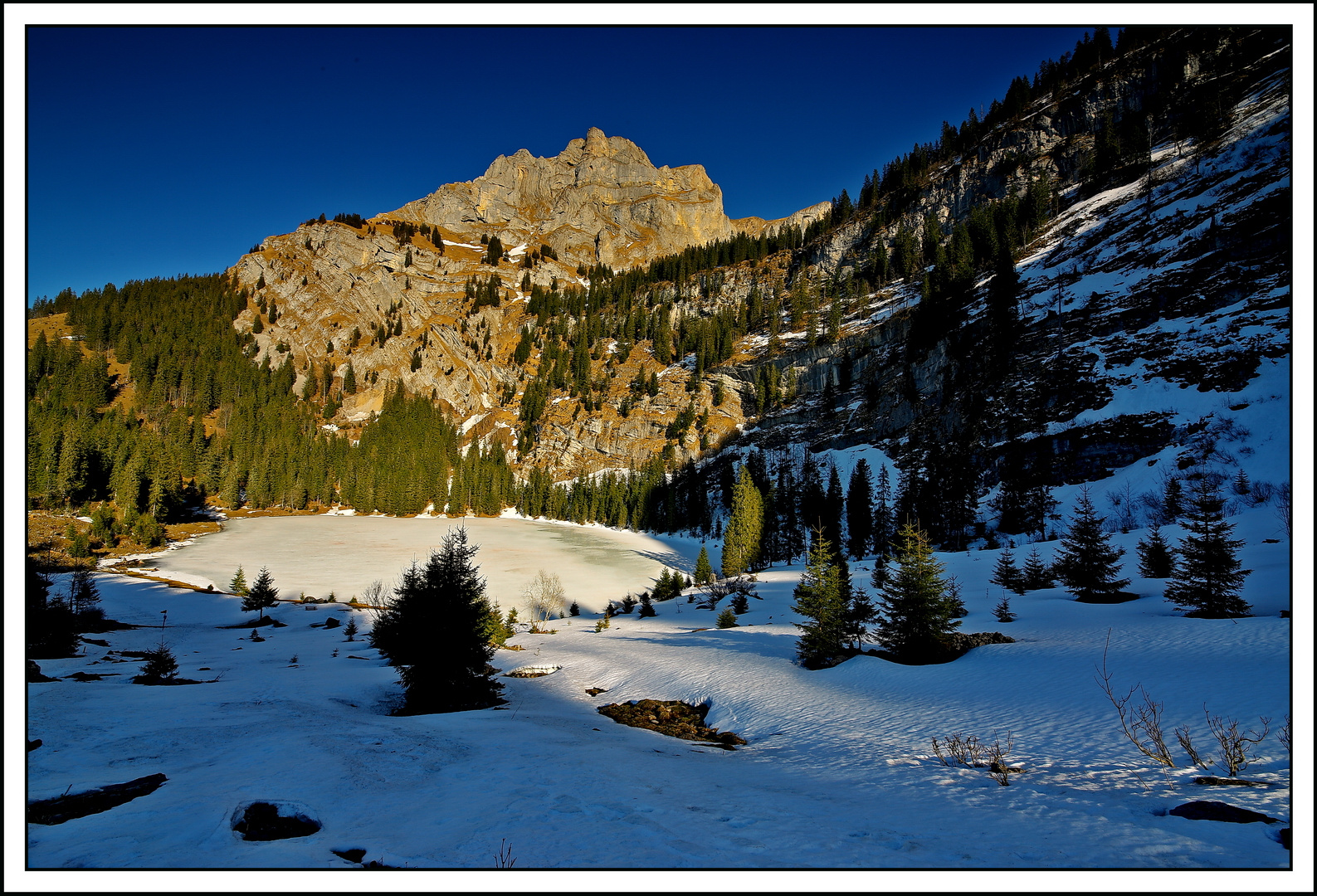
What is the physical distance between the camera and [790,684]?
14.3 metres

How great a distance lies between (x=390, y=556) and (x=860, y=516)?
181ft

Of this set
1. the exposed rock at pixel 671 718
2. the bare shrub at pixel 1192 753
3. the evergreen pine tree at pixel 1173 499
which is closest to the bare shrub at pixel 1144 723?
the bare shrub at pixel 1192 753

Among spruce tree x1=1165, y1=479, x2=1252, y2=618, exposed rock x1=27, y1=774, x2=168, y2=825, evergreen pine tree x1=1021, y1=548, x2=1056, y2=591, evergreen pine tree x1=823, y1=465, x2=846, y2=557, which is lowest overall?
exposed rock x1=27, y1=774, x2=168, y2=825

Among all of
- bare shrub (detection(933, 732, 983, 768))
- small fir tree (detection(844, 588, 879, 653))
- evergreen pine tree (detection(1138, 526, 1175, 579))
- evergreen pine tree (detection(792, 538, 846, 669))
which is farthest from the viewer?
evergreen pine tree (detection(1138, 526, 1175, 579))

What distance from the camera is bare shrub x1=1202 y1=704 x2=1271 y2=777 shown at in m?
5.87

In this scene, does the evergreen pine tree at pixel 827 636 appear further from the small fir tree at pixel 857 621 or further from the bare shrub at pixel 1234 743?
the bare shrub at pixel 1234 743

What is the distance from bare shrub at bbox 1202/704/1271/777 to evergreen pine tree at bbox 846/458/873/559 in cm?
5050

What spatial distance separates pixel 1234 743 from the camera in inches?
239

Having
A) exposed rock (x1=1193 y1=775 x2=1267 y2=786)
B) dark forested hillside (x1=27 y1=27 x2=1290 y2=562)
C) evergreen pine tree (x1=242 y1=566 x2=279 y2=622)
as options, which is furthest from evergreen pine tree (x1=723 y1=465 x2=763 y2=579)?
exposed rock (x1=1193 y1=775 x2=1267 y2=786)

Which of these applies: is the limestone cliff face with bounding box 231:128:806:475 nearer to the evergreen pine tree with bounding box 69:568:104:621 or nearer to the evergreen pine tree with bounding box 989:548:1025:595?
the evergreen pine tree with bounding box 989:548:1025:595

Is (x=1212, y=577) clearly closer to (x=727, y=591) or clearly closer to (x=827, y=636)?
(x=827, y=636)

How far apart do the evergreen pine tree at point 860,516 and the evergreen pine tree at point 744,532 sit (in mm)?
10634

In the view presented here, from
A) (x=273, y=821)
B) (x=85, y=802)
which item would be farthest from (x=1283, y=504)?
(x=85, y=802)

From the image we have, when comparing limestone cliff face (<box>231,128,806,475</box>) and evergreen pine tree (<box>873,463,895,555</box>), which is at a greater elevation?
limestone cliff face (<box>231,128,806,475</box>)
